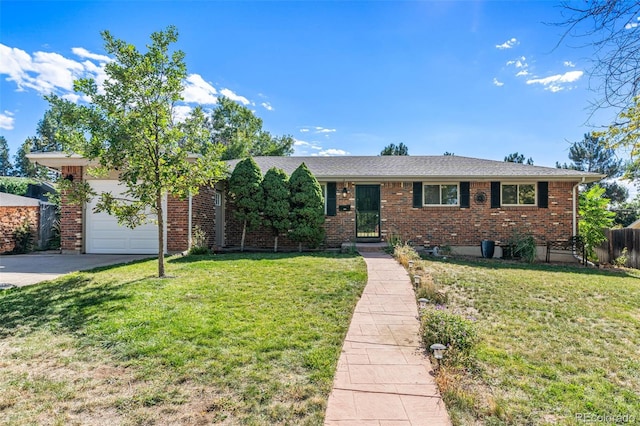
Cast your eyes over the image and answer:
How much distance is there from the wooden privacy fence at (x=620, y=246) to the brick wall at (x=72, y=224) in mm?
18837

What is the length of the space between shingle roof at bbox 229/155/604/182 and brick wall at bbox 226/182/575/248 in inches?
17.9

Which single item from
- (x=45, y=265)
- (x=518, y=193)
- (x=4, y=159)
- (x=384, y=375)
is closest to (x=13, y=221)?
(x=45, y=265)

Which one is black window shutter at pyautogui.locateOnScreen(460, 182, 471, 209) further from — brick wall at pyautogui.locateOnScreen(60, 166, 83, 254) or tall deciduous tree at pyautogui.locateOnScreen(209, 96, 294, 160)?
tall deciduous tree at pyautogui.locateOnScreen(209, 96, 294, 160)

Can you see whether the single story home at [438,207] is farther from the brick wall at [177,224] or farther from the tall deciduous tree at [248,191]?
the brick wall at [177,224]

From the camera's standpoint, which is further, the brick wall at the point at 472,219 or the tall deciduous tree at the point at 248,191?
the brick wall at the point at 472,219

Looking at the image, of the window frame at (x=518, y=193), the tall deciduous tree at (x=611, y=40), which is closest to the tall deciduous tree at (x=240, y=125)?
the window frame at (x=518, y=193)

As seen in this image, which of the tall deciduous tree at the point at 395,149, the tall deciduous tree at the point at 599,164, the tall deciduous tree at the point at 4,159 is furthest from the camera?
the tall deciduous tree at the point at 4,159

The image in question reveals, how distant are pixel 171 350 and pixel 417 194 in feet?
32.7

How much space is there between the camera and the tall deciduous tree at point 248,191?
10.7 m

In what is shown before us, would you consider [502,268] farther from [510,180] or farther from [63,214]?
[63,214]

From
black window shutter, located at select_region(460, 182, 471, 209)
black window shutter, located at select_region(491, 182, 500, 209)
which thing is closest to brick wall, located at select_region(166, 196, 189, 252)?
black window shutter, located at select_region(460, 182, 471, 209)

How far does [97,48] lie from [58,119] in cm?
146

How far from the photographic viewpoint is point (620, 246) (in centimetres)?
1257

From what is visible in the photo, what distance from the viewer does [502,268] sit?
28.4 ft
